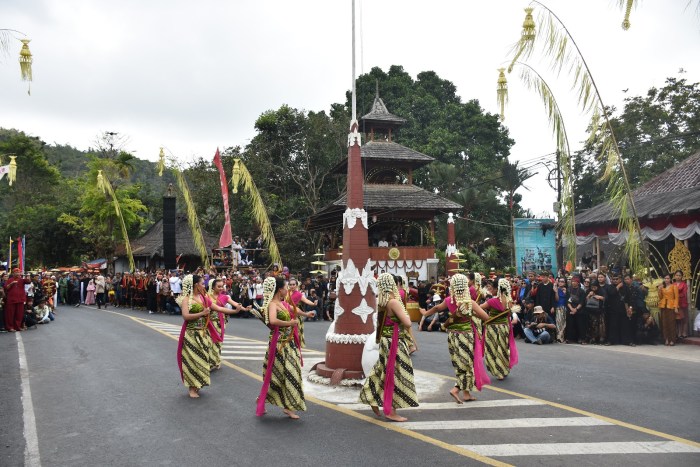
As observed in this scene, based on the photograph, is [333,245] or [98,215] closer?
[333,245]

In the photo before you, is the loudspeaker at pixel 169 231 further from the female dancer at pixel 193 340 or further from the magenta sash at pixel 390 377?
the magenta sash at pixel 390 377

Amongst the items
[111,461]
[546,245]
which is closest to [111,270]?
[546,245]

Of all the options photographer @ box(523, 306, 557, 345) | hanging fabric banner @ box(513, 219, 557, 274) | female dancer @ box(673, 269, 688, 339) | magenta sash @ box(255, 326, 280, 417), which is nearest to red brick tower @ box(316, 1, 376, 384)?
magenta sash @ box(255, 326, 280, 417)

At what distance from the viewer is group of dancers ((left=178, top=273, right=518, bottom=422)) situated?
283 inches

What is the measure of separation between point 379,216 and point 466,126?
23.4 meters

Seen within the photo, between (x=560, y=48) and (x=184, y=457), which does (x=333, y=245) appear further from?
(x=184, y=457)

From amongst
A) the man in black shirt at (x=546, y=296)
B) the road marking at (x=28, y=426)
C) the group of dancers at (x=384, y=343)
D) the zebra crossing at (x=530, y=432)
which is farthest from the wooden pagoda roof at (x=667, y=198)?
the road marking at (x=28, y=426)

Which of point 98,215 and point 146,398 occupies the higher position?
point 98,215

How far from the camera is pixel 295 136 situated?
43219mm

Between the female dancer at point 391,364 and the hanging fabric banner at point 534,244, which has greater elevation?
the hanging fabric banner at point 534,244

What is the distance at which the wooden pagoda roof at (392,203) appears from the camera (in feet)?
103

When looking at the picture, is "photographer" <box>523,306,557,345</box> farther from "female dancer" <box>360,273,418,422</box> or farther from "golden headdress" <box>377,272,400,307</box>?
"golden headdress" <box>377,272,400,307</box>

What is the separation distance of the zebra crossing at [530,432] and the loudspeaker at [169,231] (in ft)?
59.6

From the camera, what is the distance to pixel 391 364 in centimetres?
714
